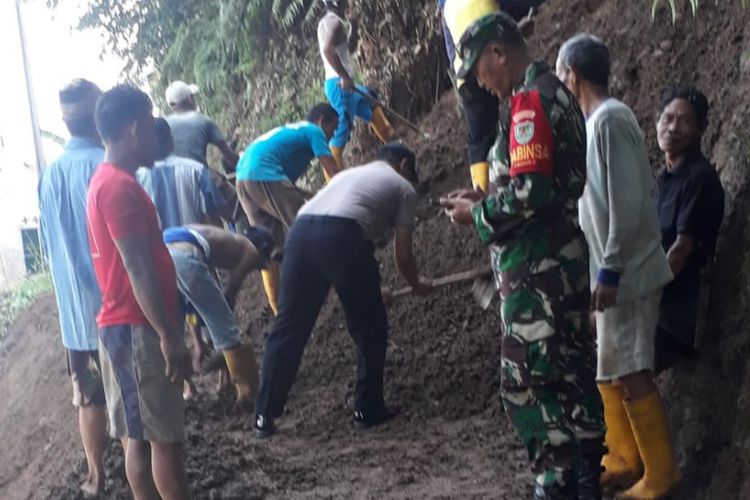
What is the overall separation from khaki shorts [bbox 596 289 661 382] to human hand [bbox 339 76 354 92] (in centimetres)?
445

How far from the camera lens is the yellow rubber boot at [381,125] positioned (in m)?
8.25

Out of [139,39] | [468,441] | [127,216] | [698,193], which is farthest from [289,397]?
[139,39]

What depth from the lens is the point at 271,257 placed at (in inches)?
275

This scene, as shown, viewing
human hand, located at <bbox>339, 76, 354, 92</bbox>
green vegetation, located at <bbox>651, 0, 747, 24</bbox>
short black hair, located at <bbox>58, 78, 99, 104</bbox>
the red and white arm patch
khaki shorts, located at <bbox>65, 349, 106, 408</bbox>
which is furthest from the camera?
human hand, located at <bbox>339, 76, 354, 92</bbox>

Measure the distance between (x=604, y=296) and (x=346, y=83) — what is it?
15.0 feet

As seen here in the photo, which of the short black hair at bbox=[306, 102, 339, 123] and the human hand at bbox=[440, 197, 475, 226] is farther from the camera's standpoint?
the short black hair at bbox=[306, 102, 339, 123]

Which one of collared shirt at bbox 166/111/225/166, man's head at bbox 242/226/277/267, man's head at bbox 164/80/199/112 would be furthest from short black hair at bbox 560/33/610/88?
man's head at bbox 164/80/199/112

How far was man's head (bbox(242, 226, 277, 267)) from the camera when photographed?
21.7 ft

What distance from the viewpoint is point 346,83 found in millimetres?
7770

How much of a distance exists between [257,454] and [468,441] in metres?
1.20

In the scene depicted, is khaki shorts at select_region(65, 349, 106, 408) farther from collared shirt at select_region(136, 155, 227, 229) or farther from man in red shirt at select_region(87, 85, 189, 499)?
collared shirt at select_region(136, 155, 227, 229)

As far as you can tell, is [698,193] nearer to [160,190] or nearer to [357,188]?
[357,188]

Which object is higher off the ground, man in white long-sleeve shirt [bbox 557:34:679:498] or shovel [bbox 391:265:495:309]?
man in white long-sleeve shirt [bbox 557:34:679:498]

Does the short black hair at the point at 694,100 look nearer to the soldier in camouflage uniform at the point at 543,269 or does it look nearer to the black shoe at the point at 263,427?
the soldier in camouflage uniform at the point at 543,269
